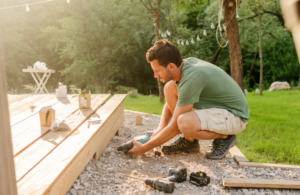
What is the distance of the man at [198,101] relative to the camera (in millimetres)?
2006

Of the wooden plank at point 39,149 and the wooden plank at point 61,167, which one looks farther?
the wooden plank at point 39,149

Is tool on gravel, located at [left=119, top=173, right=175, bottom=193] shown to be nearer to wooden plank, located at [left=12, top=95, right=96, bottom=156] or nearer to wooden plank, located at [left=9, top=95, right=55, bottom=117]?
wooden plank, located at [left=12, top=95, right=96, bottom=156]

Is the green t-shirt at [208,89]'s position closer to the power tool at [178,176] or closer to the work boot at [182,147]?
the work boot at [182,147]

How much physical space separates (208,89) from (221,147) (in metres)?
0.59

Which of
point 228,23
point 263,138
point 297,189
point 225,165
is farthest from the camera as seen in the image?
point 228,23

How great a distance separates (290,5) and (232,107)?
6.65ft

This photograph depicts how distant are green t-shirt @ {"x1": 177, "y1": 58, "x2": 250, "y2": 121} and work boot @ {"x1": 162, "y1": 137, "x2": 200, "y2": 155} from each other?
0.41 meters

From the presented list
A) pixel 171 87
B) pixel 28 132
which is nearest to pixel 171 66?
pixel 171 87

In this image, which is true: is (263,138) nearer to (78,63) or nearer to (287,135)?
(287,135)

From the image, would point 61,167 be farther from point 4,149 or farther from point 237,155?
point 237,155

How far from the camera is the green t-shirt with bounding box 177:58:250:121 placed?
197 centimetres

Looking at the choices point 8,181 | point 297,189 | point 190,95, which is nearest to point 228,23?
point 190,95

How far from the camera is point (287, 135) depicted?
3041mm

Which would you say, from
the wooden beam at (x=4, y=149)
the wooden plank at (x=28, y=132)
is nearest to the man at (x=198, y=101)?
the wooden plank at (x=28, y=132)
